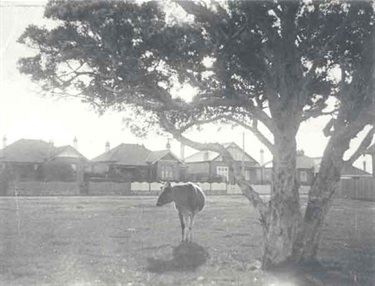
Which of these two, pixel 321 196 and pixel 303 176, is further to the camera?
pixel 303 176

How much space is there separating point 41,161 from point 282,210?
184ft

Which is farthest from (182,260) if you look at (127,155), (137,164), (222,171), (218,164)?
(222,171)

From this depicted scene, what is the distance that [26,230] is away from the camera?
60.2ft

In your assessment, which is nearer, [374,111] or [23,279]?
[23,279]

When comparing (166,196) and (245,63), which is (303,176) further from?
(245,63)

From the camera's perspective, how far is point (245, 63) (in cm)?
1216

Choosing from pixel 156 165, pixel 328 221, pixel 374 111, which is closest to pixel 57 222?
pixel 328 221

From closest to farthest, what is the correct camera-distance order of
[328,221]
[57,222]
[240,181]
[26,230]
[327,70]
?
1. [240,181]
2. [327,70]
3. [26,230]
4. [57,222]
5. [328,221]

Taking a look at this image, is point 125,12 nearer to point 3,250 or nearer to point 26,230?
point 3,250

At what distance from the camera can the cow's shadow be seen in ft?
39.0

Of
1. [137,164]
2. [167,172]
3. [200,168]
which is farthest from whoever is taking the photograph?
[200,168]

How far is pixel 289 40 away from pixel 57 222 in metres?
14.2

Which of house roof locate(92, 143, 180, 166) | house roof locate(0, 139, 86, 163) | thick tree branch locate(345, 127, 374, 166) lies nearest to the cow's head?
thick tree branch locate(345, 127, 374, 166)

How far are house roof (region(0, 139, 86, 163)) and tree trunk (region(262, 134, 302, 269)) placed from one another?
2178 inches
